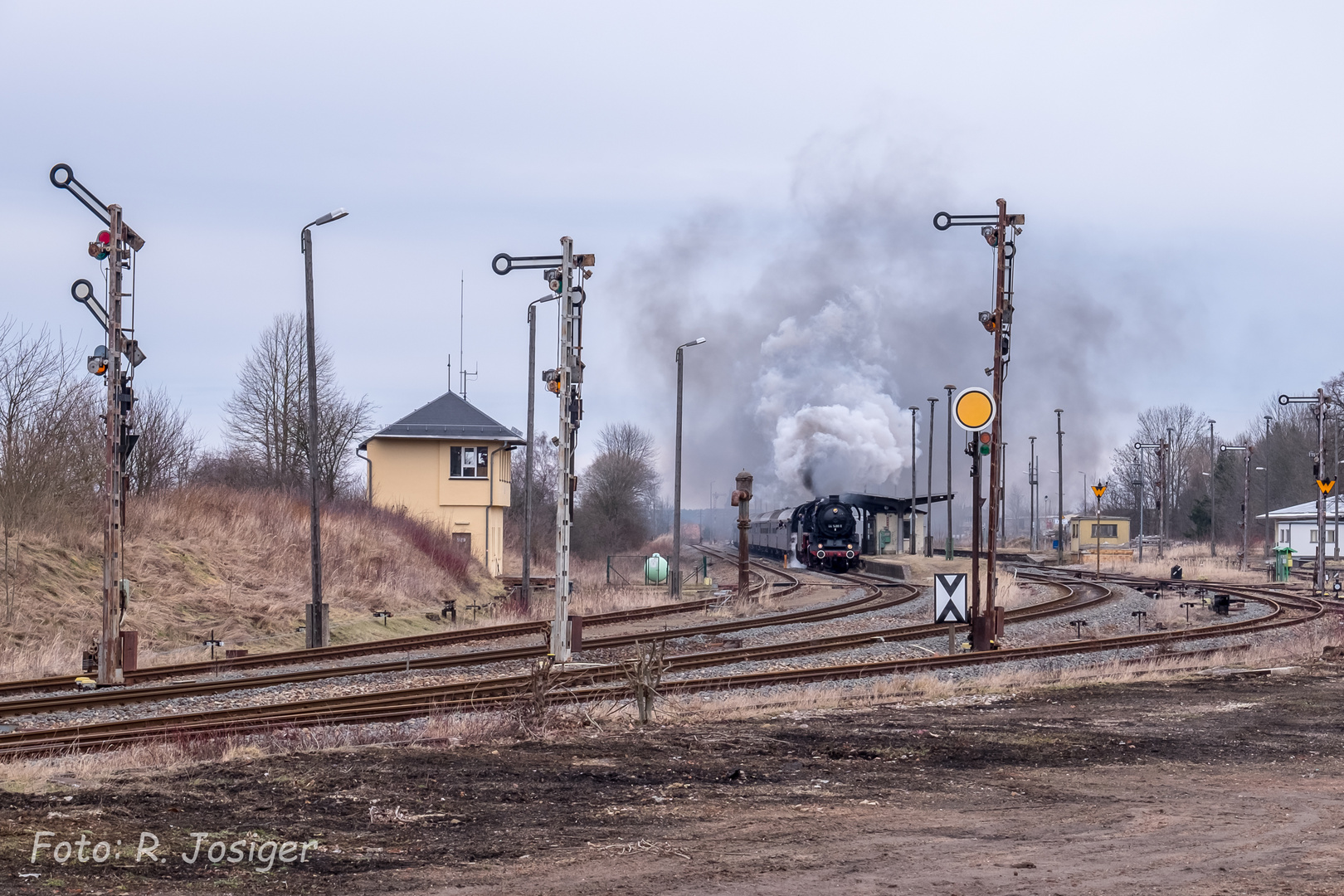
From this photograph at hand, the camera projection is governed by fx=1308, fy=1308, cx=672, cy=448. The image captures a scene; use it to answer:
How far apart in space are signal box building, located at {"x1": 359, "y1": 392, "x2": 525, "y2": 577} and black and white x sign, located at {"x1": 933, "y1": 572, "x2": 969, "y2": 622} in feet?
90.9

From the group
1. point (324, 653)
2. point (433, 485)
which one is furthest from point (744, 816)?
point (433, 485)

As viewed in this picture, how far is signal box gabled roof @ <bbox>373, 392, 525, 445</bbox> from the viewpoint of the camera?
4550cm

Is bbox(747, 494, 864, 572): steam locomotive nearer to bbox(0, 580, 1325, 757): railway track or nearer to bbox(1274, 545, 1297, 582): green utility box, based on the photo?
bbox(1274, 545, 1297, 582): green utility box

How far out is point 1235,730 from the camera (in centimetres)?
1255

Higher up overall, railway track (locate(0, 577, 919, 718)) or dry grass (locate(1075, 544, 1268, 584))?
railway track (locate(0, 577, 919, 718))

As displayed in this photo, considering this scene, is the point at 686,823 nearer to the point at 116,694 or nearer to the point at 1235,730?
the point at 1235,730

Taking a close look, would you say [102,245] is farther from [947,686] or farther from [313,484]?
[947,686]

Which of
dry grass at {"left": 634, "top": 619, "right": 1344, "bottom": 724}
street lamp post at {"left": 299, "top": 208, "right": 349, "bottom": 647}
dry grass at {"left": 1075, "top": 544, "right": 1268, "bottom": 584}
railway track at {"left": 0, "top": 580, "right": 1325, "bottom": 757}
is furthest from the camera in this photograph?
dry grass at {"left": 1075, "top": 544, "right": 1268, "bottom": 584}

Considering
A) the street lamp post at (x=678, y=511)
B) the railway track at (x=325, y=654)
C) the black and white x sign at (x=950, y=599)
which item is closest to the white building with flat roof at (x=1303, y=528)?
the street lamp post at (x=678, y=511)

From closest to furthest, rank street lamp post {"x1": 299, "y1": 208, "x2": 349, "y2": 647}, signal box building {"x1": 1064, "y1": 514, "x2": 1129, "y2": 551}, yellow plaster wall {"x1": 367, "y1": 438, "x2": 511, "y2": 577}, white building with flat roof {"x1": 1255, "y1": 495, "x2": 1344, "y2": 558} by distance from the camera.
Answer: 1. street lamp post {"x1": 299, "y1": 208, "x2": 349, "y2": 647}
2. yellow plaster wall {"x1": 367, "y1": 438, "x2": 511, "y2": 577}
3. white building with flat roof {"x1": 1255, "y1": 495, "x2": 1344, "y2": 558}
4. signal box building {"x1": 1064, "y1": 514, "x2": 1129, "y2": 551}

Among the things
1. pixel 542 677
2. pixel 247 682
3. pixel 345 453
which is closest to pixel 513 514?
pixel 345 453

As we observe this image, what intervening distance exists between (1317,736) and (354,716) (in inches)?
360

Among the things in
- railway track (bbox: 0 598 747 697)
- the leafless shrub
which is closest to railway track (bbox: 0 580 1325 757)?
the leafless shrub

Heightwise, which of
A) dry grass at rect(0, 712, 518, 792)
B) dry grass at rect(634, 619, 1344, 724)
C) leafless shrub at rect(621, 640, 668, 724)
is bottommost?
dry grass at rect(634, 619, 1344, 724)
